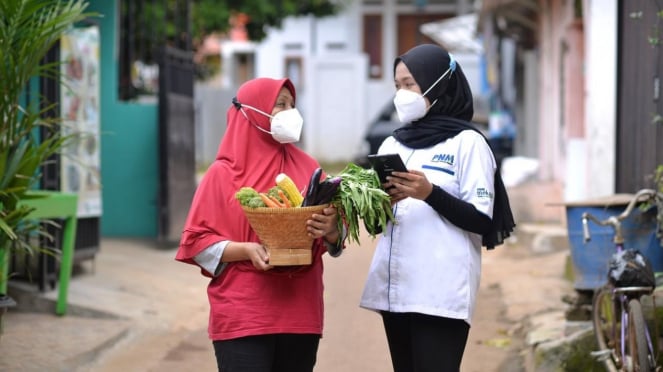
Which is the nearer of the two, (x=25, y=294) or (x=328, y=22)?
(x=25, y=294)

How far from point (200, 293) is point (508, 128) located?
1219cm

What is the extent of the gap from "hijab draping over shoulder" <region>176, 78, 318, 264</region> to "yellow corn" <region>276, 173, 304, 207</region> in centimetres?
21

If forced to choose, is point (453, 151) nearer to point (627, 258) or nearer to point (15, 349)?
point (627, 258)

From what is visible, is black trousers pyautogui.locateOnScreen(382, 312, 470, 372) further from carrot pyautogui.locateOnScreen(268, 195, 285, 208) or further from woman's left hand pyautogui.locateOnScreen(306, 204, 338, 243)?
carrot pyautogui.locateOnScreen(268, 195, 285, 208)

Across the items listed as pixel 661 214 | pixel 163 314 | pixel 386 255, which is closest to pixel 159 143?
pixel 163 314

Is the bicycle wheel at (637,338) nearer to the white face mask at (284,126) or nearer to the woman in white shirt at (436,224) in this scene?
the woman in white shirt at (436,224)

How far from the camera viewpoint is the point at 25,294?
784 cm

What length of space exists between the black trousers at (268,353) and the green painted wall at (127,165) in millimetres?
8419

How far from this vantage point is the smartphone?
359 cm

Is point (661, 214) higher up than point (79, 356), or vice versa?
point (661, 214)

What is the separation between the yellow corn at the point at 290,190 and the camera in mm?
3630

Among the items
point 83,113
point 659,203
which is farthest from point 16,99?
point 83,113

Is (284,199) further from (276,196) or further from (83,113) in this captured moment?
(83,113)

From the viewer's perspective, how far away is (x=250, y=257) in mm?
3695
